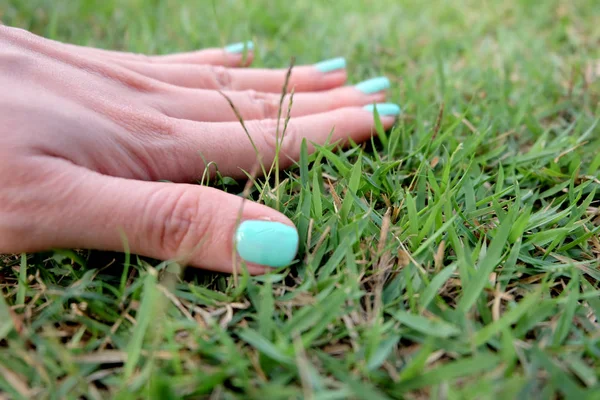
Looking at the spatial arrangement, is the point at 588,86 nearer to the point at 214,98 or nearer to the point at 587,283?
the point at 587,283

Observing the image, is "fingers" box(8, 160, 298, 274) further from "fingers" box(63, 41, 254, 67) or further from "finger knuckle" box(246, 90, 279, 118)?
"fingers" box(63, 41, 254, 67)

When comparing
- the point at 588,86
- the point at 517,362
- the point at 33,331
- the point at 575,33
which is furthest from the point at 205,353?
the point at 575,33

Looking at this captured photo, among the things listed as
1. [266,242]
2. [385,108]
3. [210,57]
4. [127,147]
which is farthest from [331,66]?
[266,242]

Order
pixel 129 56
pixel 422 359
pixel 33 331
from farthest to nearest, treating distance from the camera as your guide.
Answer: pixel 129 56 < pixel 33 331 < pixel 422 359

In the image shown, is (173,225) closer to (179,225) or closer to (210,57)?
(179,225)

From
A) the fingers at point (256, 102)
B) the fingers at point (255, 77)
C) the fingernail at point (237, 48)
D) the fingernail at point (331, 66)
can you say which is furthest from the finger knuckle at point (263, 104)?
the fingernail at point (237, 48)

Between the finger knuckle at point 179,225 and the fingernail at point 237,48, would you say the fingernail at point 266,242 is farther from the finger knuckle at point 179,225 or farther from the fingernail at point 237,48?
the fingernail at point 237,48
